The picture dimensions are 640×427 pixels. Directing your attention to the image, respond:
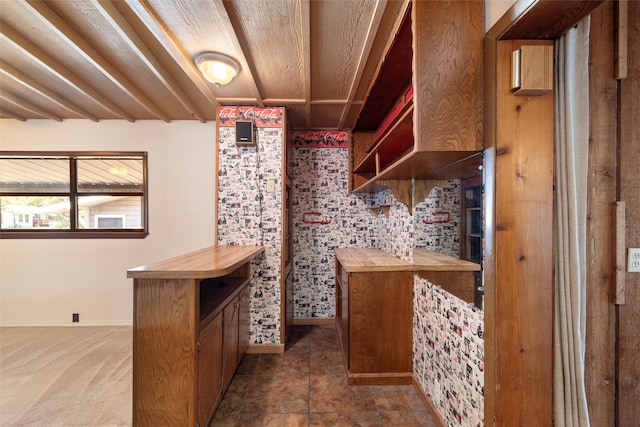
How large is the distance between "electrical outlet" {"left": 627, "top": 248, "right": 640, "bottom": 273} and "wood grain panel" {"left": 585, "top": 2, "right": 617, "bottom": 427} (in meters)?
0.06

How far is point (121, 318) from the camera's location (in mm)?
3084

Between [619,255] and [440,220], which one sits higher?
[440,220]

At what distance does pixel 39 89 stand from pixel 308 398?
3.64 metres

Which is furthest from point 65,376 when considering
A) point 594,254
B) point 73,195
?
point 594,254

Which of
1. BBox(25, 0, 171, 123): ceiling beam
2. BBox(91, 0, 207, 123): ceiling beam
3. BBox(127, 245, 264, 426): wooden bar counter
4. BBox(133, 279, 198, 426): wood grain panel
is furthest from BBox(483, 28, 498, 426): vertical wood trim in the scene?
BBox(25, 0, 171, 123): ceiling beam

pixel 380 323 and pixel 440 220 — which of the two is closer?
pixel 440 220

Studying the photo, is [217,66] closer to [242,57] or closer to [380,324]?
[242,57]

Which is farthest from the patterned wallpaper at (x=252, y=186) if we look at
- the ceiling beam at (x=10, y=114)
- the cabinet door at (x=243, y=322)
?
the ceiling beam at (x=10, y=114)

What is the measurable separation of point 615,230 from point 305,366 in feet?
7.55

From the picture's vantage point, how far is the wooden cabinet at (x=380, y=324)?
6.52 feet

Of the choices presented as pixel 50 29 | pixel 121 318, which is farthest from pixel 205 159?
pixel 121 318

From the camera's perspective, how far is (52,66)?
1.92m

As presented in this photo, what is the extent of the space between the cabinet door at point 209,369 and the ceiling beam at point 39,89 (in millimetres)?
2652

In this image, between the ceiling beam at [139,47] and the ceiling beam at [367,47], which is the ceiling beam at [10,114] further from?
the ceiling beam at [367,47]
